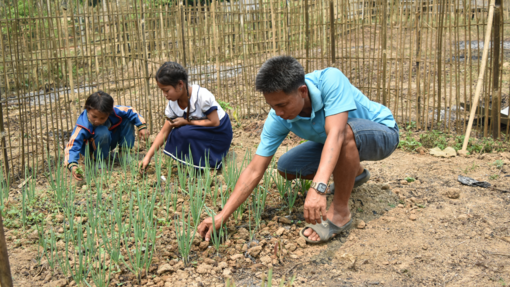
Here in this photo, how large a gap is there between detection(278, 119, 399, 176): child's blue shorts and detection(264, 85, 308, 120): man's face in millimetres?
372

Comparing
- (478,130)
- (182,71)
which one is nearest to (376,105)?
(182,71)

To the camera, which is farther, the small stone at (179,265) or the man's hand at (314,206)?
the small stone at (179,265)

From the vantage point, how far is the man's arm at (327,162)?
200 centimetres

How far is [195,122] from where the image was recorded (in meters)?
3.65

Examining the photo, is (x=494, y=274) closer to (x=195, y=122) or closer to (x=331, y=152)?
(x=331, y=152)

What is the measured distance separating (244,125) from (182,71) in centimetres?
203

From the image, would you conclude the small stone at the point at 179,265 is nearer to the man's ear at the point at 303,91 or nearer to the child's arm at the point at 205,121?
the man's ear at the point at 303,91

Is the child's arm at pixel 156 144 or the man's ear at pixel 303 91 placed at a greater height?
the man's ear at pixel 303 91

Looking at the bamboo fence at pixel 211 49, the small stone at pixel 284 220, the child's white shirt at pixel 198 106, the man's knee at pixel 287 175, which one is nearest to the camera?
the small stone at pixel 284 220

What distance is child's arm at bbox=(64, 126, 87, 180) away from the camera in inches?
132

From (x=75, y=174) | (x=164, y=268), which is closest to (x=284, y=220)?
(x=164, y=268)

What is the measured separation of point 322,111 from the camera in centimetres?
242

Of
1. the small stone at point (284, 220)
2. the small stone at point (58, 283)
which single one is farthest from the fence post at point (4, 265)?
the small stone at point (284, 220)

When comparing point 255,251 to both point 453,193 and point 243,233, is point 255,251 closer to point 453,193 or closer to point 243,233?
point 243,233
